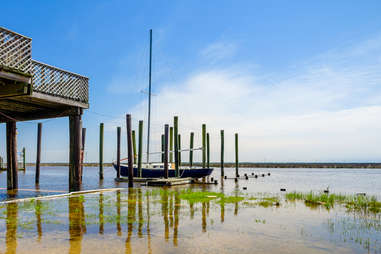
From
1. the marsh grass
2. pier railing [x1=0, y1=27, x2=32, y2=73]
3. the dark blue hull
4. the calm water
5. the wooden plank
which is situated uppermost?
pier railing [x1=0, y1=27, x2=32, y2=73]

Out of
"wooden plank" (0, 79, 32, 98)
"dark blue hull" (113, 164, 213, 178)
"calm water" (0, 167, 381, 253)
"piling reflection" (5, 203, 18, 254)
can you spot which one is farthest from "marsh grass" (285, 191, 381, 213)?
"dark blue hull" (113, 164, 213, 178)

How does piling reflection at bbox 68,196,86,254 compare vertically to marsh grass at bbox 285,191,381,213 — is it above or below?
above

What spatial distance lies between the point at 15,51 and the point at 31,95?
1.75 m

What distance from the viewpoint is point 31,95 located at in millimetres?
12367

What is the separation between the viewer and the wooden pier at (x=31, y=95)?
458 inches

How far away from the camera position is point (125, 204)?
14.8 meters

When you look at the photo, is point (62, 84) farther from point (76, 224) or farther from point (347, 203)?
point (347, 203)

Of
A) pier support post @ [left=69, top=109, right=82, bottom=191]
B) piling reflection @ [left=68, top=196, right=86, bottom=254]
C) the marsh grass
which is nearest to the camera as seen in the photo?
piling reflection @ [left=68, top=196, right=86, bottom=254]

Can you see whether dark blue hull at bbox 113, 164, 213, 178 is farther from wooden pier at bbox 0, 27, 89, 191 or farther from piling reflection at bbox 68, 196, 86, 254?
piling reflection at bbox 68, 196, 86, 254

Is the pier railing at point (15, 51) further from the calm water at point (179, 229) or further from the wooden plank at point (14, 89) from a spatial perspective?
the calm water at point (179, 229)

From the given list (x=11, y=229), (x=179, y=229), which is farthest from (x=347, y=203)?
(x=11, y=229)

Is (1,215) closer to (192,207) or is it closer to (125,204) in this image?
(125,204)

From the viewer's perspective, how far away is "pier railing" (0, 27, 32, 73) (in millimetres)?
11312

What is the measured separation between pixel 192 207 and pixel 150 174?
22472 mm
